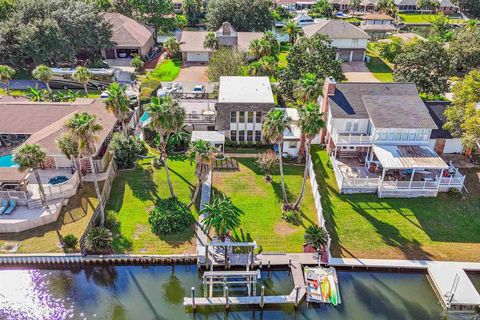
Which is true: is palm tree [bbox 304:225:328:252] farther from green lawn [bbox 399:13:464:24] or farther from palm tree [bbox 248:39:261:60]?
green lawn [bbox 399:13:464:24]

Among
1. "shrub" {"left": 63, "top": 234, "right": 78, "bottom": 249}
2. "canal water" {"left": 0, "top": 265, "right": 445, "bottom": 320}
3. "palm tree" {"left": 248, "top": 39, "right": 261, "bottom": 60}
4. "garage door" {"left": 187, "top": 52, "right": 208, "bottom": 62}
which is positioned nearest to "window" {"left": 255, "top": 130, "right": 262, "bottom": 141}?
"canal water" {"left": 0, "top": 265, "right": 445, "bottom": 320}

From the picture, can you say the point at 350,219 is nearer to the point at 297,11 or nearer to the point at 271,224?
the point at 271,224

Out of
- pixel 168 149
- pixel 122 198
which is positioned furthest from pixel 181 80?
pixel 122 198

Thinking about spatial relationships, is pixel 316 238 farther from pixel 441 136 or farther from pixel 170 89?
Answer: pixel 170 89

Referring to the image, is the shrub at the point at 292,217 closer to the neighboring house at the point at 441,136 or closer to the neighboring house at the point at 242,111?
the neighboring house at the point at 242,111

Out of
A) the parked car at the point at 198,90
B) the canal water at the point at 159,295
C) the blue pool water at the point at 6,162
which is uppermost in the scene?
the parked car at the point at 198,90

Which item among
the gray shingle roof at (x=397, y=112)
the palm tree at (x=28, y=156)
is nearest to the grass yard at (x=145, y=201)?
the palm tree at (x=28, y=156)
